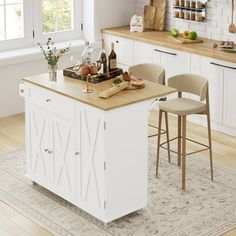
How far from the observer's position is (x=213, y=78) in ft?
A: 24.4

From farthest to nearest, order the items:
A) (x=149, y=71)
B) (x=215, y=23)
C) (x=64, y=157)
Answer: (x=215, y=23) < (x=149, y=71) < (x=64, y=157)

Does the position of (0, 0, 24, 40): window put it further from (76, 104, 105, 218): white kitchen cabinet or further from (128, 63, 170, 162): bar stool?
(76, 104, 105, 218): white kitchen cabinet

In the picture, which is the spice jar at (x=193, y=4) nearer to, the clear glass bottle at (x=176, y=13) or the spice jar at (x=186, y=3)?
the spice jar at (x=186, y=3)

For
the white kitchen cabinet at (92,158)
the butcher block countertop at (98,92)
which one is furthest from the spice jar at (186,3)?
the white kitchen cabinet at (92,158)

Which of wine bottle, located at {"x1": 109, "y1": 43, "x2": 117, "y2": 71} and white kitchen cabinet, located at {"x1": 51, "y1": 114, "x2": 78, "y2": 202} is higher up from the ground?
wine bottle, located at {"x1": 109, "y1": 43, "x2": 117, "y2": 71}

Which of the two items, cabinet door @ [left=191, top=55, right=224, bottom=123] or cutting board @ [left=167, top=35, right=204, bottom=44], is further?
cutting board @ [left=167, top=35, right=204, bottom=44]

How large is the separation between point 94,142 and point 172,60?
289 centimetres

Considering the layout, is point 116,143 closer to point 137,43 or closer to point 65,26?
point 137,43

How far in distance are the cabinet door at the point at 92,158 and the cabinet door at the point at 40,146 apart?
507 millimetres

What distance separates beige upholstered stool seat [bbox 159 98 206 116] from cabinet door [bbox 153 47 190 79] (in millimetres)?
1578

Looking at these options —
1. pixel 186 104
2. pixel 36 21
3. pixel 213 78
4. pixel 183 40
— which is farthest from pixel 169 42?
pixel 186 104

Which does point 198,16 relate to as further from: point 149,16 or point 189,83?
point 189,83

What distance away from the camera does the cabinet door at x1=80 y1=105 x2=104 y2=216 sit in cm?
520

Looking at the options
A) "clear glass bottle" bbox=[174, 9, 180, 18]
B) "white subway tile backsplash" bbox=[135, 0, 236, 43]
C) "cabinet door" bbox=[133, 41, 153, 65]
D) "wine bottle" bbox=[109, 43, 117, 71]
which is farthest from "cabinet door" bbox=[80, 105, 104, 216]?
"clear glass bottle" bbox=[174, 9, 180, 18]
